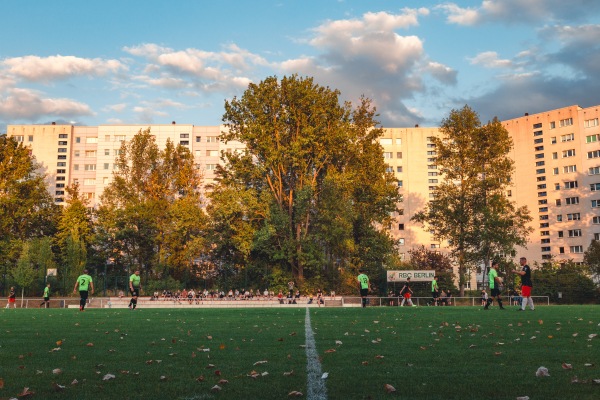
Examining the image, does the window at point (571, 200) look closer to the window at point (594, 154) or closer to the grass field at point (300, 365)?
the window at point (594, 154)

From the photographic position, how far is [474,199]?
166 ft

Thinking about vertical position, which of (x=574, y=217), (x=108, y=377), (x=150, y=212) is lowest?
(x=108, y=377)

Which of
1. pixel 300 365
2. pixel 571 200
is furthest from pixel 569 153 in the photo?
pixel 300 365

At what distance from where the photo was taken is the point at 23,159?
54375 mm

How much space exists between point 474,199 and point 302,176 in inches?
694

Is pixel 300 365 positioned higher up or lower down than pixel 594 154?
lower down

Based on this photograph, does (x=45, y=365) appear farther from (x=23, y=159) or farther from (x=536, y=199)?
(x=536, y=199)

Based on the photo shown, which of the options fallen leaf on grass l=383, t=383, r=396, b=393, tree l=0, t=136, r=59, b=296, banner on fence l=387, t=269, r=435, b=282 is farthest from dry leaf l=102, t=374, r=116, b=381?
tree l=0, t=136, r=59, b=296

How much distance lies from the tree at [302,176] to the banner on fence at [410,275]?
417 centimetres

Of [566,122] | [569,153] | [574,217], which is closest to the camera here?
[574,217]

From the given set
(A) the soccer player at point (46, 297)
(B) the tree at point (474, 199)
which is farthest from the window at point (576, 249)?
(A) the soccer player at point (46, 297)

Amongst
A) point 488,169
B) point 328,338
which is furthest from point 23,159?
point 328,338

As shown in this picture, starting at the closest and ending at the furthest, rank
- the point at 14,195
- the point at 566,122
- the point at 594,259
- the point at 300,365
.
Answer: the point at 300,365
the point at 14,195
the point at 594,259
the point at 566,122

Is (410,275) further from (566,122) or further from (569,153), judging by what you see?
(566,122)
